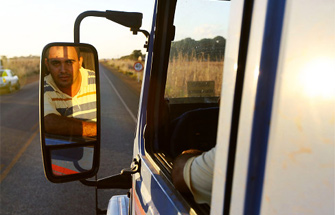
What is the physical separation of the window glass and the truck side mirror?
1.22 ft

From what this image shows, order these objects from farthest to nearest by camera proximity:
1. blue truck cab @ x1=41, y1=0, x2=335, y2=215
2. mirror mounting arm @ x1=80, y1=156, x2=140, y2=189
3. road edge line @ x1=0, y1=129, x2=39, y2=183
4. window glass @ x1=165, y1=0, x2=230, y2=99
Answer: road edge line @ x1=0, y1=129, x2=39, y2=183, mirror mounting arm @ x1=80, y1=156, x2=140, y2=189, window glass @ x1=165, y1=0, x2=230, y2=99, blue truck cab @ x1=41, y1=0, x2=335, y2=215

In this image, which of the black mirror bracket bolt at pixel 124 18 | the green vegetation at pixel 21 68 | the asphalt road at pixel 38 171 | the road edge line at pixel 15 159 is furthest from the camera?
the green vegetation at pixel 21 68

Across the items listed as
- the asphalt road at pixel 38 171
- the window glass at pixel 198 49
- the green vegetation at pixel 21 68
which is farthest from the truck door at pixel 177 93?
the green vegetation at pixel 21 68

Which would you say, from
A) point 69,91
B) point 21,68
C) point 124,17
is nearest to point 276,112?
point 69,91

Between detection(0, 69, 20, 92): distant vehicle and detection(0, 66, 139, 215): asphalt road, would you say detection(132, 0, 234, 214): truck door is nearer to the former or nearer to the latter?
detection(0, 66, 139, 215): asphalt road

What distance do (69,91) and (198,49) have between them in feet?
1.84

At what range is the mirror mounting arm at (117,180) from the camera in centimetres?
180

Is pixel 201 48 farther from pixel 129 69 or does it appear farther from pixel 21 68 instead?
pixel 129 69

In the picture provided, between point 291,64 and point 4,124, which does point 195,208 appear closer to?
point 291,64

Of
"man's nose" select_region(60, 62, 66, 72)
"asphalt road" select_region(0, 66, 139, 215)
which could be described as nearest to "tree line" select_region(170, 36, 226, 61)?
"man's nose" select_region(60, 62, 66, 72)

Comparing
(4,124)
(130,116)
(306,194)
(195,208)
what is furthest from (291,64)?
(130,116)

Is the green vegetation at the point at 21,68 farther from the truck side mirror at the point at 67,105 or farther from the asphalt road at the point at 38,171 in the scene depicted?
the truck side mirror at the point at 67,105

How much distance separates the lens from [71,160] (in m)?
1.81

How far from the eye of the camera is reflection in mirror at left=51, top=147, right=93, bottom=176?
5.64 feet
